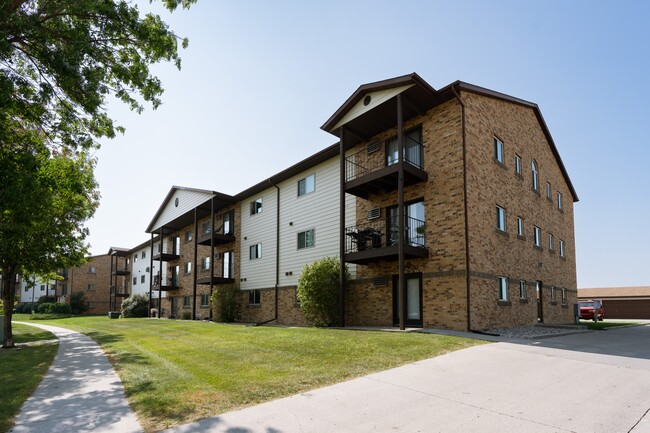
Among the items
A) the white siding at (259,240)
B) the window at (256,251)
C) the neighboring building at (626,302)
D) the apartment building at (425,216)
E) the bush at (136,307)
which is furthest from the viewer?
the bush at (136,307)

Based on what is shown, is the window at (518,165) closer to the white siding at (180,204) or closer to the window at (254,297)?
the window at (254,297)

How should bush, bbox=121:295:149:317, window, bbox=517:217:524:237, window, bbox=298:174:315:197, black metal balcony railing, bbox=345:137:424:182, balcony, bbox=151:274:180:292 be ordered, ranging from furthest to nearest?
bush, bbox=121:295:149:317, balcony, bbox=151:274:180:292, window, bbox=298:174:315:197, window, bbox=517:217:524:237, black metal balcony railing, bbox=345:137:424:182

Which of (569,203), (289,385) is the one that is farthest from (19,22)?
(569,203)

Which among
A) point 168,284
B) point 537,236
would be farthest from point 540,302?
point 168,284

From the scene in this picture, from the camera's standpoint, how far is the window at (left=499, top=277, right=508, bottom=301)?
56.1 feet

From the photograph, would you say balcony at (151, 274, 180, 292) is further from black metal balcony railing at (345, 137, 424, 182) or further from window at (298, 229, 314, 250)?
black metal balcony railing at (345, 137, 424, 182)

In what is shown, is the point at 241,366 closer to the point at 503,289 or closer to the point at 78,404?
the point at 78,404

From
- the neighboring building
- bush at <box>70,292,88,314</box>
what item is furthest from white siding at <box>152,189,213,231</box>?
the neighboring building

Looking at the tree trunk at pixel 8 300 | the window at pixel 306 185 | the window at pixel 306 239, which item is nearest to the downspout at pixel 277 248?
the window at pixel 306 239

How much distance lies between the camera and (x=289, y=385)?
731cm

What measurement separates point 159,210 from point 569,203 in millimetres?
30840

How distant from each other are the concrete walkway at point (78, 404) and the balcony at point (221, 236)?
18.2 m

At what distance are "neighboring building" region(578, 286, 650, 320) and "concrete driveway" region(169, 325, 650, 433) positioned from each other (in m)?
36.7

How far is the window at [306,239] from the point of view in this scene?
2209 cm
